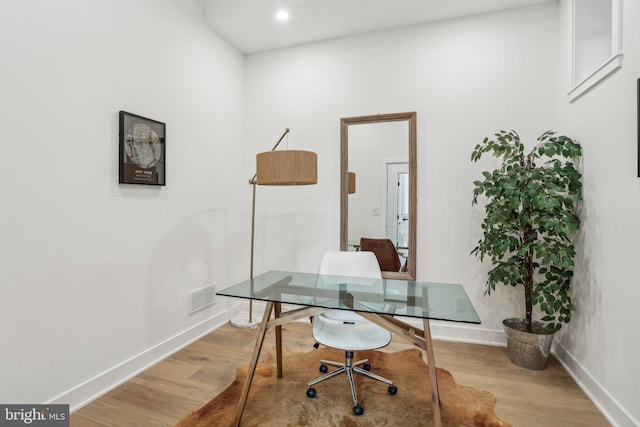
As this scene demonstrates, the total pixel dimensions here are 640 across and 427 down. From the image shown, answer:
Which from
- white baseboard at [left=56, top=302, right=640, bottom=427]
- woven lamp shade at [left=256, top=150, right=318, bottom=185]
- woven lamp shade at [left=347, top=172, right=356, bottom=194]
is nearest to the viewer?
white baseboard at [left=56, top=302, right=640, bottom=427]

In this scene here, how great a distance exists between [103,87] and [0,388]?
181 cm

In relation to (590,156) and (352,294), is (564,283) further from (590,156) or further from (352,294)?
(352,294)

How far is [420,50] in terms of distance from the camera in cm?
313

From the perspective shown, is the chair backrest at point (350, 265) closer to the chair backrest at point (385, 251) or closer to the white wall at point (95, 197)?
the chair backrest at point (385, 251)

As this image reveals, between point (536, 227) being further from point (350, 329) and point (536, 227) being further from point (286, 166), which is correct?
point (286, 166)

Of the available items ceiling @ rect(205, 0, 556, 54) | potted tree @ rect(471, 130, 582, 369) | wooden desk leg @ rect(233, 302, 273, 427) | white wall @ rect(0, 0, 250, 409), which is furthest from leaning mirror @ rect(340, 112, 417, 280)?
wooden desk leg @ rect(233, 302, 273, 427)

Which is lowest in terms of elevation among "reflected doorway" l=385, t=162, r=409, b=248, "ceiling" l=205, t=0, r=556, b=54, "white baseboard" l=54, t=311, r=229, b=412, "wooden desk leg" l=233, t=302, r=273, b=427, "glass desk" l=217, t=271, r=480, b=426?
"white baseboard" l=54, t=311, r=229, b=412

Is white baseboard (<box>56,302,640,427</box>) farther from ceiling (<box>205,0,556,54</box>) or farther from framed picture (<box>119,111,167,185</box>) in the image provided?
ceiling (<box>205,0,556,54</box>)

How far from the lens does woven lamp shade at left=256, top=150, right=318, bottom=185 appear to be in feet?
7.82

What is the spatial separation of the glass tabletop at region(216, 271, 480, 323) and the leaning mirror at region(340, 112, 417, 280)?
936 millimetres

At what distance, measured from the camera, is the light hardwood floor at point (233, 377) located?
75.4 inches

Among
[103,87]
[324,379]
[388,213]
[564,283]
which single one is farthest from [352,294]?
[103,87]

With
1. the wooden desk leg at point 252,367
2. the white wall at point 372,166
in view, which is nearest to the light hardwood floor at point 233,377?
the wooden desk leg at point 252,367

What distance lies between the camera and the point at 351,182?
3322 millimetres
